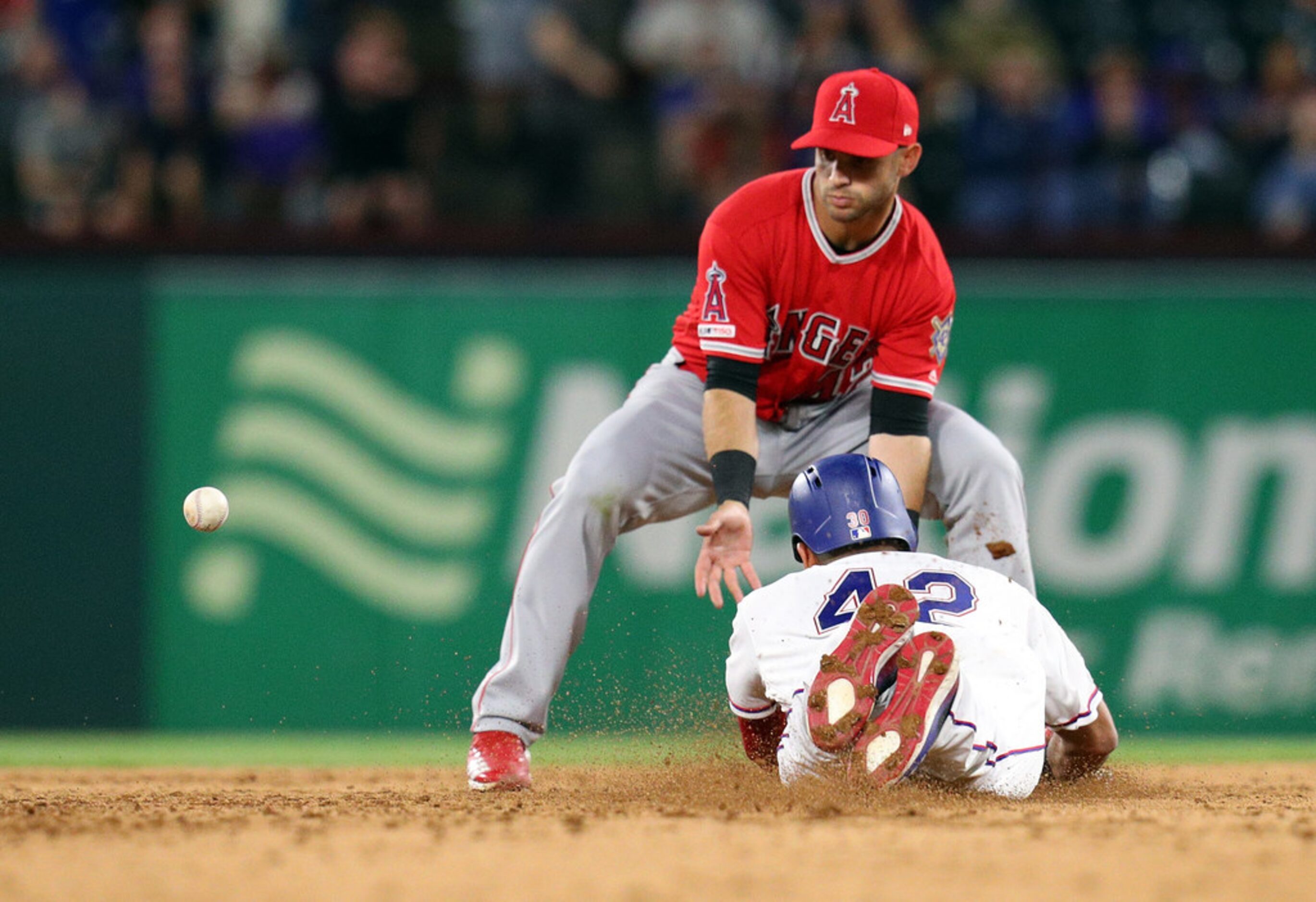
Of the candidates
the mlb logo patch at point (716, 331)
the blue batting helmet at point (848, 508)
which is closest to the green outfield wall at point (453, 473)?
the mlb logo patch at point (716, 331)

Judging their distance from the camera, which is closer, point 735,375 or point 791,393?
point 735,375

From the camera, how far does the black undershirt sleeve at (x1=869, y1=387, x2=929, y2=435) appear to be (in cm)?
524

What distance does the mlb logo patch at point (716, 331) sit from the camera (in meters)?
5.20

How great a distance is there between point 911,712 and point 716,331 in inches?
61.4

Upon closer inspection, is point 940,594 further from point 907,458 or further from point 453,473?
point 453,473

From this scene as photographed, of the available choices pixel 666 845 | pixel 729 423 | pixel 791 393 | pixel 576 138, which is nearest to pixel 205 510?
pixel 729 423

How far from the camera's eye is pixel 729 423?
518 centimetres

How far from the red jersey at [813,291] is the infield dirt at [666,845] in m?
1.34

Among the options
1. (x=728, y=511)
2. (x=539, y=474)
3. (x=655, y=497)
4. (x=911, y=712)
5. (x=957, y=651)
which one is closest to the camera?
(x=911, y=712)

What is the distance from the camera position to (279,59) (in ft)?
29.5

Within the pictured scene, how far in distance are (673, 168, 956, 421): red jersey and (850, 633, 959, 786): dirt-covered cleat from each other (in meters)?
1.32

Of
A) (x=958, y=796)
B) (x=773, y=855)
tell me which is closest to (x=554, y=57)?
(x=958, y=796)

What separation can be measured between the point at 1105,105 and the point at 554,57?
2908mm

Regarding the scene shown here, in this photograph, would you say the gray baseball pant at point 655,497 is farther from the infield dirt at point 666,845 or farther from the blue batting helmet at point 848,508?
the blue batting helmet at point 848,508
